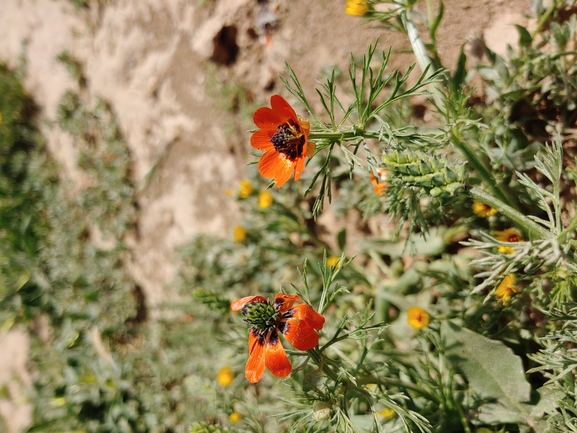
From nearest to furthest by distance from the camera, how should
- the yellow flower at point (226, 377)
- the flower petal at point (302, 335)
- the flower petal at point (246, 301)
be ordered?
the flower petal at point (302, 335) → the flower petal at point (246, 301) → the yellow flower at point (226, 377)

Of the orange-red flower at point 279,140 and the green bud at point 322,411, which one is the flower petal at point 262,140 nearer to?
the orange-red flower at point 279,140

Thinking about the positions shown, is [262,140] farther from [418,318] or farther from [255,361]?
[418,318]

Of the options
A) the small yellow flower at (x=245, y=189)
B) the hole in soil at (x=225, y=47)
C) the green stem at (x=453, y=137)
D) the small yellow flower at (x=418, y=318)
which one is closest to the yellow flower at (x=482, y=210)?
the green stem at (x=453, y=137)

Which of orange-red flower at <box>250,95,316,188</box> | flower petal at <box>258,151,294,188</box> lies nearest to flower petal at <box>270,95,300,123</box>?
orange-red flower at <box>250,95,316,188</box>

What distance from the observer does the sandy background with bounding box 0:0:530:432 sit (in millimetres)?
2189

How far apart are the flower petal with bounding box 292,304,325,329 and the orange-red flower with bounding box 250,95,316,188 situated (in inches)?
12.2

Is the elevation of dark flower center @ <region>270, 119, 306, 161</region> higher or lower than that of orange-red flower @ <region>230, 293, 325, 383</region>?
higher

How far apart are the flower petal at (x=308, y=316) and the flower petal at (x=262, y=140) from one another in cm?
42

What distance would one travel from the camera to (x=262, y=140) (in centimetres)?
118

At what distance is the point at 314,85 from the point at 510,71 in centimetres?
84

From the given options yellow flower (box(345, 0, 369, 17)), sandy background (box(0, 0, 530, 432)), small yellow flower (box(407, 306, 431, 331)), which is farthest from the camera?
sandy background (box(0, 0, 530, 432))

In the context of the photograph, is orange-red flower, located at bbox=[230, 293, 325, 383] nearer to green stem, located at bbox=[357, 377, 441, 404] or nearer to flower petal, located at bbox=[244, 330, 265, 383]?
flower petal, located at bbox=[244, 330, 265, 383]

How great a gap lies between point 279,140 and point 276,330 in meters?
0.47

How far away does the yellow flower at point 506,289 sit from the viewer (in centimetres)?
132
